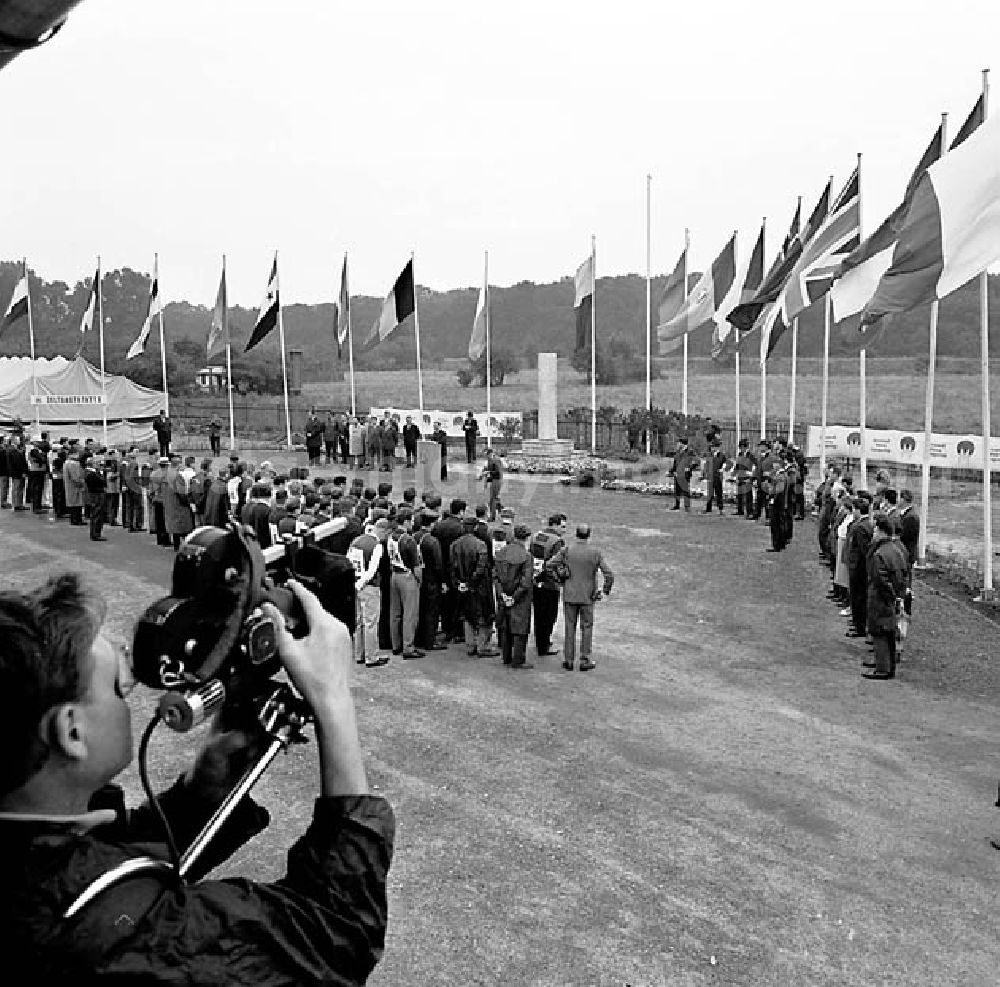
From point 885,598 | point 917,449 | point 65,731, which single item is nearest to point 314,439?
point 917,449

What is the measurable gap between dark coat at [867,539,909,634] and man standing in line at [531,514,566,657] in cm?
333

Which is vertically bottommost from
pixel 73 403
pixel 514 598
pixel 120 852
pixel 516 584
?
pixel 514 598

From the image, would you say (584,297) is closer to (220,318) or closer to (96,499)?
(220,318)

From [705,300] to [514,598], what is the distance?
49.8ft

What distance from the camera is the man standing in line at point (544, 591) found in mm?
11406

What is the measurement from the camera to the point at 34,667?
1.50 m

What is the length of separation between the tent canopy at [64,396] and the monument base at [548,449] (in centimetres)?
1276

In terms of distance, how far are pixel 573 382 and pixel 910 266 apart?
58.8 m

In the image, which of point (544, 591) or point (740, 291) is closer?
point (544, 591)

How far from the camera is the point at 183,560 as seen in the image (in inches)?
69.1

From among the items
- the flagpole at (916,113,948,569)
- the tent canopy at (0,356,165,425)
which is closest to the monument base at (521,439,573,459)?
the tent canopy at (0,356,165,425)

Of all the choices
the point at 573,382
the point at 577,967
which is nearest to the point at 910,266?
the point at 577,967

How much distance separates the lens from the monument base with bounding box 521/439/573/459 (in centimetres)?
3088

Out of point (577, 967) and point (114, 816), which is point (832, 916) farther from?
point (114, 816)
